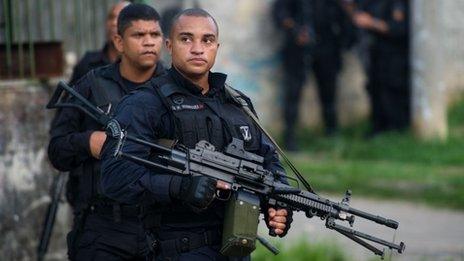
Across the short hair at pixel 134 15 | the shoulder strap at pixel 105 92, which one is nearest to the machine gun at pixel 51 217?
the shoulder strap at pixel 105 92

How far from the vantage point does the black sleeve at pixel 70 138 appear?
629 centimetres

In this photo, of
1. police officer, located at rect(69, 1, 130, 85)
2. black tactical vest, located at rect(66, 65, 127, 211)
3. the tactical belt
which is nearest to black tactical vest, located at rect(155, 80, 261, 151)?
the tactical belt

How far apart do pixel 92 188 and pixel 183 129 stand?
1.26 meters

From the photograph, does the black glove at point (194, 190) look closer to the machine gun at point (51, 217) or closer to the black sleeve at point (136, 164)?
the black sleeve at point (136, 164)

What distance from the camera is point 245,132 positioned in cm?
541

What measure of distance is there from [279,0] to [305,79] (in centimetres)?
106

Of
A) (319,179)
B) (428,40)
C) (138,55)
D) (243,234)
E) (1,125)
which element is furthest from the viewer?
(428,40)

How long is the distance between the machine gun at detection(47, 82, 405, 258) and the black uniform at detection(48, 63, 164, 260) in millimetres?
988

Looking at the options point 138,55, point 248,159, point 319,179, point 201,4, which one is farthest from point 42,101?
point 201,4

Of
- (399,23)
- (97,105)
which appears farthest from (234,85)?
(97,105)

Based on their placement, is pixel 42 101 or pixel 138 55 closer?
pixel 138 55

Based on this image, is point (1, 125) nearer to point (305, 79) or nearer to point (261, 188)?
point (261, 188)

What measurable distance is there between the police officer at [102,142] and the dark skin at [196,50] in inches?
38.9

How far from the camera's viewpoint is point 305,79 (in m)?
14.5
